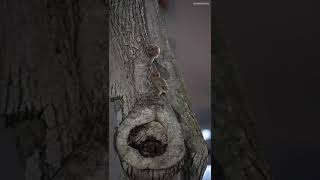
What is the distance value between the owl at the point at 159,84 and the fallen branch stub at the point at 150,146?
0.25 feet

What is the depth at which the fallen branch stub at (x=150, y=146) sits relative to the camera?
1101 millimetres

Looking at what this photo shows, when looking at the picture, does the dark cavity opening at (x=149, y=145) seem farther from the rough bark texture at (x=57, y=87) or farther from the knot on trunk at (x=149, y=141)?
the rough bark texture at (x=57, y=87)

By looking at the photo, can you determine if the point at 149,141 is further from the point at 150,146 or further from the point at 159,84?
the point at 159,84

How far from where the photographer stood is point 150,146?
1.10 meters

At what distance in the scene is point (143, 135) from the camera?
1.10 metres

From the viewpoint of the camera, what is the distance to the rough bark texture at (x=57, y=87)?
3.90 feet
